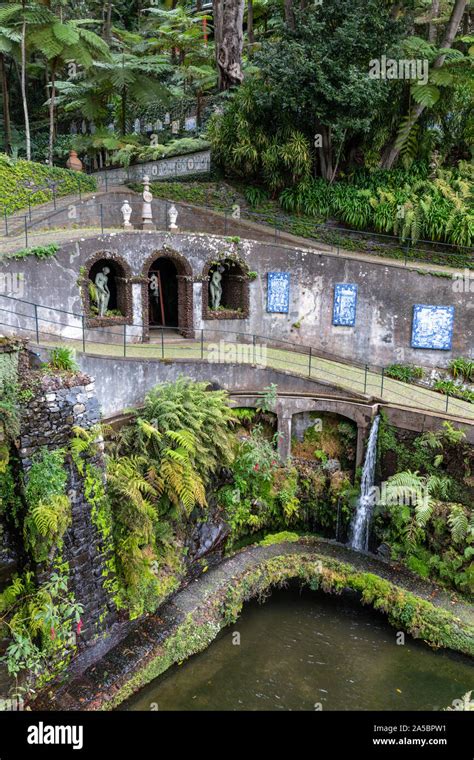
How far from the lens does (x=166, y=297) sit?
63.2 feet

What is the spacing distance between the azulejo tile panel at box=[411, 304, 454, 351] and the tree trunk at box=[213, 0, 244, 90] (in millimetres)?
11714

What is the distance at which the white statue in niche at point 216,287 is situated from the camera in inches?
673

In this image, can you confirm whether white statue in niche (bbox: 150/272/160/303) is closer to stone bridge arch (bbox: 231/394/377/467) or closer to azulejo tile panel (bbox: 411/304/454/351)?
stone bridge arch (bbox: 231/394/377/467)

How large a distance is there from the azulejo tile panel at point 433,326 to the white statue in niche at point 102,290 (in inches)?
335

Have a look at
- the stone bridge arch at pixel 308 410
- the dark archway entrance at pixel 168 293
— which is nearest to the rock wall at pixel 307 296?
the dark archway entrance at pixel 168 293

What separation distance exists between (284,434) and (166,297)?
691cm

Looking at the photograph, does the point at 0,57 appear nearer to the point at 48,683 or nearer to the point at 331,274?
the point at 331,274

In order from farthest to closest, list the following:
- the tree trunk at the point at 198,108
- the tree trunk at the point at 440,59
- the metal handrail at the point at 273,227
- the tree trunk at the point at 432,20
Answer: the tree trunk at the point at 198,108 < the tree trunk at the point at 432,20 < the tree trunk at the point at 440,59 < the metal handrail at the point at 273,227

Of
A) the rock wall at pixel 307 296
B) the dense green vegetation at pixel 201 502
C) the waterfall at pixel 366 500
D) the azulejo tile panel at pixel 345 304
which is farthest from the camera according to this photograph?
the azulejo tile panel at pixel 345 304

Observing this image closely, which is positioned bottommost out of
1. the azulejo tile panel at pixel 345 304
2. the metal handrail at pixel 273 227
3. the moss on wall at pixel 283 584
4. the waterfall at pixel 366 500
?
the moss on wall at pixel 283 584

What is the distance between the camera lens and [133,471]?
11.3 meters

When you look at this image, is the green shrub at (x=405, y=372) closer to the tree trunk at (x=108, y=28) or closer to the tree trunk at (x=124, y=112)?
the tree trunk at (x=124, y=112)

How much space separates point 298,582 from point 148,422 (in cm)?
487

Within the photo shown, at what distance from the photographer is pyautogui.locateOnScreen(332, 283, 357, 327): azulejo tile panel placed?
1700 cm
